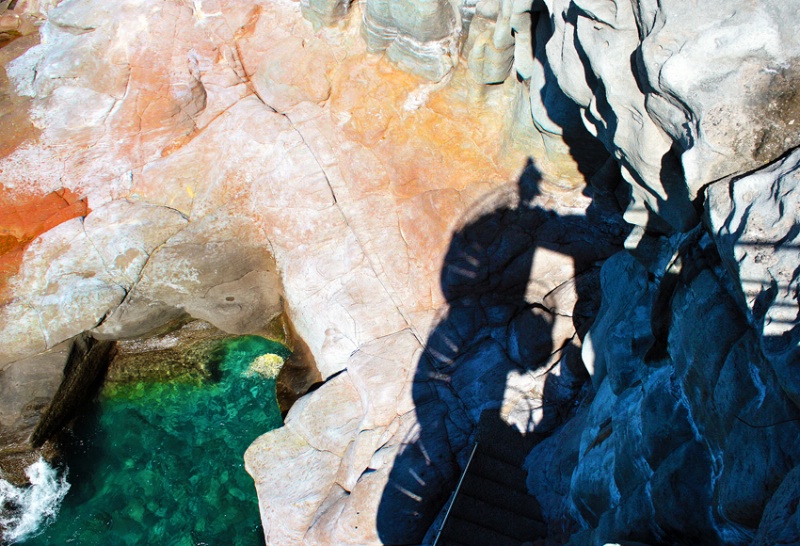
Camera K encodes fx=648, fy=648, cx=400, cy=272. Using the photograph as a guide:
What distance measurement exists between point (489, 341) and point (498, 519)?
7.17 ft

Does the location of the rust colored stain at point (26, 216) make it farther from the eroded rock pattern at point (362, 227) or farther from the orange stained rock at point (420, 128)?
the orange stained rock at point (420, 128)

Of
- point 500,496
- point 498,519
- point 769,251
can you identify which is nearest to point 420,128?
point 500,496

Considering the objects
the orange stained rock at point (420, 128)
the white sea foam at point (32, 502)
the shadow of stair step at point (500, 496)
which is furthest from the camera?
the orange stained rock at point (420, 128)

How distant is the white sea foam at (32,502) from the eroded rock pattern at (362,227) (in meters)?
0.60

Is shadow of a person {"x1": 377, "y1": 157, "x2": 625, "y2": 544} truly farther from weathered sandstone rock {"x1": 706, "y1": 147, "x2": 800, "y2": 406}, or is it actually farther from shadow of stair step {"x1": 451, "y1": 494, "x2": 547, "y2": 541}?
weathered sandstone rock {"x1": 706, "y1": 147, "x2": 800, "y2": 406}

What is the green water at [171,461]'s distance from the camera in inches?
330

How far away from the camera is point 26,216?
340 inches

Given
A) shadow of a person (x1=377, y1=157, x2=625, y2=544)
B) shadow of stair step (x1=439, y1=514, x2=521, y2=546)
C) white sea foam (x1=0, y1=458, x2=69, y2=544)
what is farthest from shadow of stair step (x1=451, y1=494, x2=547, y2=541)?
white sea foam (x1=0, y1=458, x2=69, y2=544)

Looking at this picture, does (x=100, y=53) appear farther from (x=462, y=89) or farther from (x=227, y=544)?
(x=227, y=544)

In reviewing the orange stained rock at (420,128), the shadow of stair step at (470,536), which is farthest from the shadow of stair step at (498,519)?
the orange stained rock at (420,128)

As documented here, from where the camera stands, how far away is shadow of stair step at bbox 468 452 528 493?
708 centimetres

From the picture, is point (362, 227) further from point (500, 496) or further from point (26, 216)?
point (26, 216)

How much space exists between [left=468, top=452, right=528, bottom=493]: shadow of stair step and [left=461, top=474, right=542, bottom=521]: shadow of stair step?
55 mm

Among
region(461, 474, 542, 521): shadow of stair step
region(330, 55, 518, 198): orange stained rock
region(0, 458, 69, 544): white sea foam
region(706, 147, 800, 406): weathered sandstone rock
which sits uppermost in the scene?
region(706, 147, 800, 406): weathered sandstone rock
